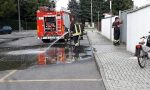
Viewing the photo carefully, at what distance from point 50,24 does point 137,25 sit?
1549cm

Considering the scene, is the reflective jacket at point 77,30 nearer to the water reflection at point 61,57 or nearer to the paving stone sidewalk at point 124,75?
the water reflection at point 61,57

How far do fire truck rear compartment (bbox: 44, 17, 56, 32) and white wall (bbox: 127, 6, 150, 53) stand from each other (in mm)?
12893

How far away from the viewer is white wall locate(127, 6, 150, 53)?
56.4ft

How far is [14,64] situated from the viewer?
16.8m

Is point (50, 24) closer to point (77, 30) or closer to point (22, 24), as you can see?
point (77, 30)

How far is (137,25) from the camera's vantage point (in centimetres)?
1919

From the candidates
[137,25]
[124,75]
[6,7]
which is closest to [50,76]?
[124,75]

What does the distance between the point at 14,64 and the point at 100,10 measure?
274 ft

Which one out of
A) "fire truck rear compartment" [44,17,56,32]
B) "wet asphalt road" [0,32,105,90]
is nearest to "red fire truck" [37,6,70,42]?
"fire truck rear compartment" [44,17,56,32]

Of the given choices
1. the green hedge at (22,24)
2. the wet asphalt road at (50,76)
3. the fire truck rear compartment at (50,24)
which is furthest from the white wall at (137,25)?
the green hedge at (22,24)

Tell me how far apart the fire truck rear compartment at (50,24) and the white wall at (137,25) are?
42.3 feet

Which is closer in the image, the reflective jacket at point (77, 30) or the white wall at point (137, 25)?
the white wall at point (137, 25)

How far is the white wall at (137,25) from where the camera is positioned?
1719 centimetres

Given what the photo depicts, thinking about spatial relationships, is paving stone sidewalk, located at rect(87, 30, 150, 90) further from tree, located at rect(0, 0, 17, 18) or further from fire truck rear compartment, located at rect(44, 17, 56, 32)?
tree, located at rect(0, 0, 17, 18)
